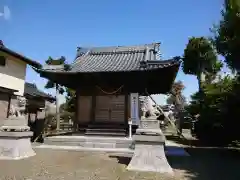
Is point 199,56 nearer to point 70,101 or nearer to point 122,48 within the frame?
point 122,48

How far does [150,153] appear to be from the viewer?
7.61 metres

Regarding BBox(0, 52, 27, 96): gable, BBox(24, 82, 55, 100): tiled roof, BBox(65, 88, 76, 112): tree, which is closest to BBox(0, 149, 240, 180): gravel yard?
BBox(0, 52, 27, 96): gable

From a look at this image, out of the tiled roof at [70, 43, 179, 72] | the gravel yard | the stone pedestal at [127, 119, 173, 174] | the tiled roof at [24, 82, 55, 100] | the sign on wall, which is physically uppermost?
the tiled roof at [70, 43, 179, 72]

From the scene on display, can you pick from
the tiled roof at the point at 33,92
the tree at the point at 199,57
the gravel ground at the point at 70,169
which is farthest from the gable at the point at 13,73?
the tree at the point at 199,57

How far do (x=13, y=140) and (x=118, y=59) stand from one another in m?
10.0

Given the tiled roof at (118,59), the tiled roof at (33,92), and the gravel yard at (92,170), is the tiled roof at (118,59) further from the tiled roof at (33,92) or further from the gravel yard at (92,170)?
the gravel yard at (92,170)

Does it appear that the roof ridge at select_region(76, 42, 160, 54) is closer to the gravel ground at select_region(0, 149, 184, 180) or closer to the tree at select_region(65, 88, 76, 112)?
the gravel ground at select_region(0, 149, 184, 180)

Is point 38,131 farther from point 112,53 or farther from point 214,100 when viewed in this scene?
point 214,100

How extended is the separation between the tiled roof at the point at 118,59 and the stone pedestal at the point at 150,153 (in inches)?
230

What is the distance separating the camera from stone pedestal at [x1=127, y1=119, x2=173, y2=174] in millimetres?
7418

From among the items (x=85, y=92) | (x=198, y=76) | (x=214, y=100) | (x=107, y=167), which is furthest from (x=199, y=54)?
(x=107, y=167)

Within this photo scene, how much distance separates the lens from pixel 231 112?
12.4 meters

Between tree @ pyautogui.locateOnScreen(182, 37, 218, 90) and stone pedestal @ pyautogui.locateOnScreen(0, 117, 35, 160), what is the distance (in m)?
21.6

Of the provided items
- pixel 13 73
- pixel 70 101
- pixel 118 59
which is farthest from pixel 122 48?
pixel 70 101
